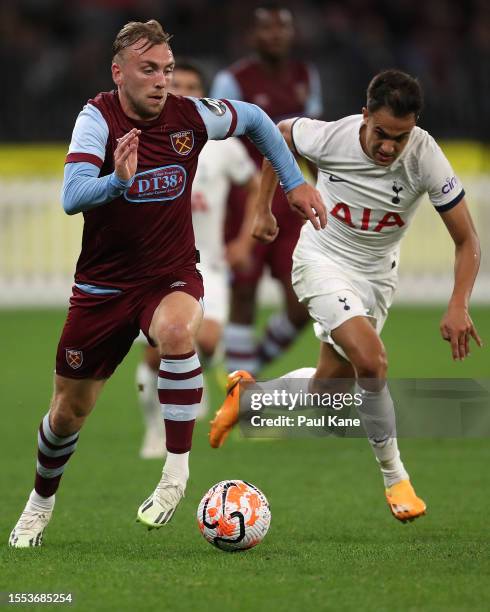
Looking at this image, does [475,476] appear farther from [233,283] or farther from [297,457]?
[233,283]

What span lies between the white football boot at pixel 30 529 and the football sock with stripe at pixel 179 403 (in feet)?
2.25

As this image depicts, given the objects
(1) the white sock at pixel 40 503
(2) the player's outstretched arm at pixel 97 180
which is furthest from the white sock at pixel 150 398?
(2) the player's outstretched arm at pixel 97 180

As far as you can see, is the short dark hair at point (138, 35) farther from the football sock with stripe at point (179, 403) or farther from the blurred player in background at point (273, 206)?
the blurred player in background at point (273, 206)

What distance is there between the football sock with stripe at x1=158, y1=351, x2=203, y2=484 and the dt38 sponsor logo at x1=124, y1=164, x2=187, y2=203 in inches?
26.5

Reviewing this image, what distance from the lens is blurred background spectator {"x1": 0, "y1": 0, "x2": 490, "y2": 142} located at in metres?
Answer: 17.9

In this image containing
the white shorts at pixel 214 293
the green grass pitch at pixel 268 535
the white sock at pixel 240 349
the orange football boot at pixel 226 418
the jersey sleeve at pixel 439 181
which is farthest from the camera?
the white sock at pixel 240 349

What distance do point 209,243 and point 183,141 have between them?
3.58 meters

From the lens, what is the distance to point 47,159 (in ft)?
56.6

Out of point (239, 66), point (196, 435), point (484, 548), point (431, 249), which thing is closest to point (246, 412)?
point (484, 548)

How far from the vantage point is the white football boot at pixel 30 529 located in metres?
5.58

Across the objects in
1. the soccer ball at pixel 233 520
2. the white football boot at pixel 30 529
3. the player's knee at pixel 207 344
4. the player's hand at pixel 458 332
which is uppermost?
the player's hand at pixel 458 332

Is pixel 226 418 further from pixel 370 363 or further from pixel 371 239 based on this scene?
pixel 371 239

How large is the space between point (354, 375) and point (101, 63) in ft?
40.7

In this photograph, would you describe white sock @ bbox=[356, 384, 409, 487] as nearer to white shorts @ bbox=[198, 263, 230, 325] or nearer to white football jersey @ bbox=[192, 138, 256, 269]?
white shorts @ bbox=[198, 263, 230, 325]
